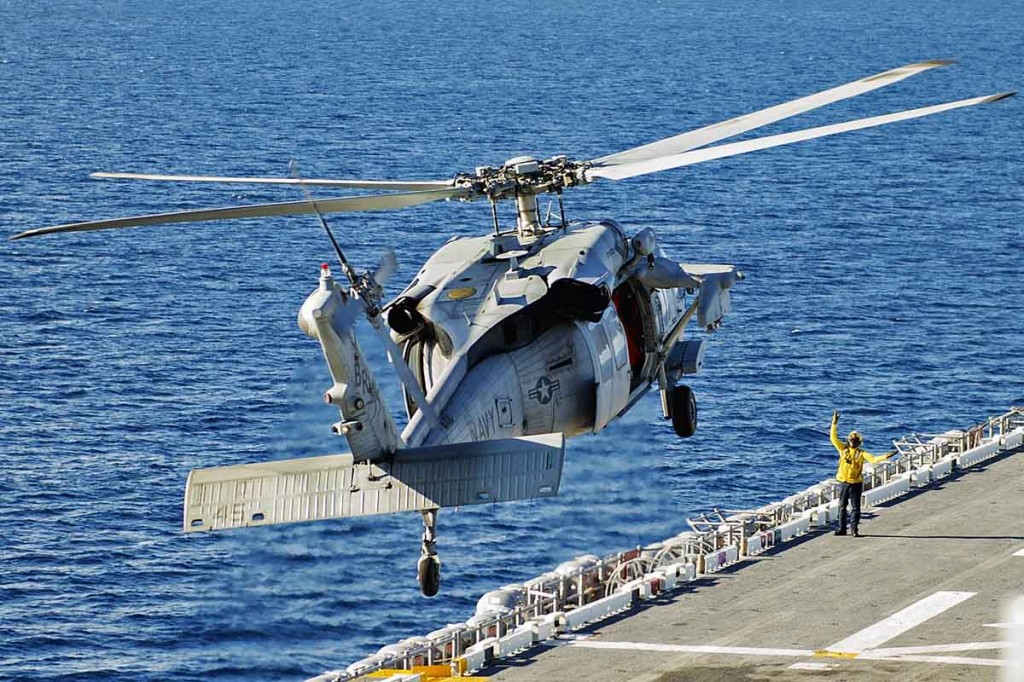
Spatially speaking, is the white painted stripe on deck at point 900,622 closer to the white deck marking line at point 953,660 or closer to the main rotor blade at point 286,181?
the white deck marking line at point 953,660

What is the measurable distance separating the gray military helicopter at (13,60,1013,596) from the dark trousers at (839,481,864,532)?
10029 millimetres

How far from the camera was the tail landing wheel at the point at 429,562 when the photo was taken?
92.2ft

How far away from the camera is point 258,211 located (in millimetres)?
28016

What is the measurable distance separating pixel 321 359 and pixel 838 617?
16531mm

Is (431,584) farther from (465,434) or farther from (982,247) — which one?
(982,247)

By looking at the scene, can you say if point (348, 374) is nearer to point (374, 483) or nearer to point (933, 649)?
point (374, 483)

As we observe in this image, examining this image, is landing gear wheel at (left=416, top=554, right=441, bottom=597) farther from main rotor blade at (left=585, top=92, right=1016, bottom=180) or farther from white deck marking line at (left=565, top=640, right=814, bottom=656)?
white deck marking line at (left=565, top=640, right=814, bottom=656)

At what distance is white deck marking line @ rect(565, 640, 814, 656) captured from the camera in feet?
126

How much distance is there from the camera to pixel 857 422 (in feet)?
258

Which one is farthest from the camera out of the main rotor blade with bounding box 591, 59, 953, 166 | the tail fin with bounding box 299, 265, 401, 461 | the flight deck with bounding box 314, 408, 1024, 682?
the flight deck with bounding box 314, 408, 1024, 682

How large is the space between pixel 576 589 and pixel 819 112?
443 ft

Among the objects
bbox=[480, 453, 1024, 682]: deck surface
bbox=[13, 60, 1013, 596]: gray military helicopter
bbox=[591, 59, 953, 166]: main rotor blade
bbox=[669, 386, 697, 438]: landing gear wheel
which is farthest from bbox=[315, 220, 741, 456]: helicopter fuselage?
bbox=[480, 453, 1024, 682]: deck surface

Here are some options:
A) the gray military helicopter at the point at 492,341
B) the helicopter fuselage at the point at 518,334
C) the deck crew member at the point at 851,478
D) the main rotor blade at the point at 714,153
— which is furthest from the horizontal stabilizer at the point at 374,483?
the deck crew member at the point at 851,478

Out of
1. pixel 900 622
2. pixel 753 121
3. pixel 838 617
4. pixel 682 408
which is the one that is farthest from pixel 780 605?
pixel 753 121
